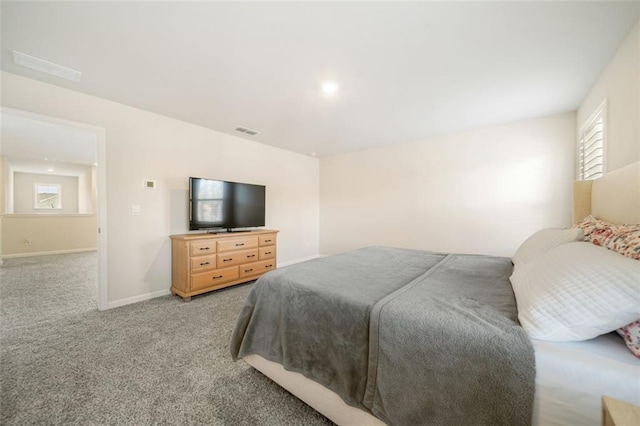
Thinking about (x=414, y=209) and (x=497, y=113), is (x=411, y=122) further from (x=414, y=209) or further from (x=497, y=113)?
(x=414, y=209)

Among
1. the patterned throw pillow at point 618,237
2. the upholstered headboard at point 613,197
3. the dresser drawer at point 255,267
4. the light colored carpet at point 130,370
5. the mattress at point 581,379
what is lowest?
the light colored carpet at point 130,370

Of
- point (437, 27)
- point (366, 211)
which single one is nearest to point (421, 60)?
point (437, 27)

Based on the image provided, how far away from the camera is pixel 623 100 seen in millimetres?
1771

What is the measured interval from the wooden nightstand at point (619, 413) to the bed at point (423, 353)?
0.07m

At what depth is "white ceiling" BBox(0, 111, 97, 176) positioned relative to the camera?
3.64 m

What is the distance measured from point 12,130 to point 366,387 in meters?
6.22

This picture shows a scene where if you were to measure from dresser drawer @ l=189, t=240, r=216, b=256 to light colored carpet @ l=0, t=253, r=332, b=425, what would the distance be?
2.03 ft

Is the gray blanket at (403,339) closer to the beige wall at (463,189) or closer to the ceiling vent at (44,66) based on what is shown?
the beige wall at (463,189)

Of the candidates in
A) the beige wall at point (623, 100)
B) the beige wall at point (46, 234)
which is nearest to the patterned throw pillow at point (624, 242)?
the beige wall at point (623, 100)

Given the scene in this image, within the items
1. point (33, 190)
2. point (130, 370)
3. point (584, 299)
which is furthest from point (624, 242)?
point (33, 190)

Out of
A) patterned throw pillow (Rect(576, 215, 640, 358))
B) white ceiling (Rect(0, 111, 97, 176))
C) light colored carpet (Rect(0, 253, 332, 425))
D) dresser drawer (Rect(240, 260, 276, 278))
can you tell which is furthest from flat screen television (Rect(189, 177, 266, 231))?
patterned throw pillow (Rect(576, 215, 640, 358))

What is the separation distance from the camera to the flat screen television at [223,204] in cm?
322

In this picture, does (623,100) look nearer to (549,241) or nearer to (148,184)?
(549,241)

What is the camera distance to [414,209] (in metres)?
4.23
